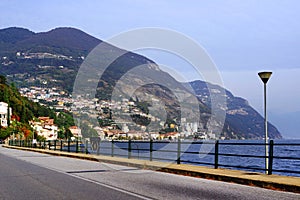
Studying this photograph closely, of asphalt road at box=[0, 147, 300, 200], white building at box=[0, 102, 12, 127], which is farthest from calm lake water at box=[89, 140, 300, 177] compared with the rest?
white building at box=[0, 102, 12, 127]

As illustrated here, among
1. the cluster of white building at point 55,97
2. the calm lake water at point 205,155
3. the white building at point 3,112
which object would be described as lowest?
the calm lake water at point 205,155

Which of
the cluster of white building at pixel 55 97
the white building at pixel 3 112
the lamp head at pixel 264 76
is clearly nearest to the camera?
the lamp head at pixel 264 76

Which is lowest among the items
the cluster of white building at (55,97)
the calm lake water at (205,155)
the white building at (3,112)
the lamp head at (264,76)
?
the calm lake water at (205,155)

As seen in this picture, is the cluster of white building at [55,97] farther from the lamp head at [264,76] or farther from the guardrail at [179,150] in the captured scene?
the lamp head at [264,76]

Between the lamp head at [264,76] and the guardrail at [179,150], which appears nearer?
the guardrail at [179,150]

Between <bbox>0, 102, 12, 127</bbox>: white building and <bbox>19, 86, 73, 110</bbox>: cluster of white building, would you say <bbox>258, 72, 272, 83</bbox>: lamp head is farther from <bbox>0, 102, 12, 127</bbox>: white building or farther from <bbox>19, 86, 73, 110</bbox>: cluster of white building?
<bbox>19, 86, 73, 110</bbox>: cluster of white building

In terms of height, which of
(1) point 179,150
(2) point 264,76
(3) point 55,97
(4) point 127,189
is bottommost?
(4) point 127,189

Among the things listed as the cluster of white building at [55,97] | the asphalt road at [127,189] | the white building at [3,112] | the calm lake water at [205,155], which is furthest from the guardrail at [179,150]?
the cluster of white building at [55,97]

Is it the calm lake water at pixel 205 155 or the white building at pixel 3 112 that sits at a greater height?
the white building at pixel 3 112

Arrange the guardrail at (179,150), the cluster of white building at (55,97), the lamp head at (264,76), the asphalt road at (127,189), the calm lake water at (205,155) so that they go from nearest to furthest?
the asphalt road at (127,189)
the guardrail at (179,150)
the lamp head at (264,76)
the calm lake water at (205,155)
the cluster of white building at (55,97)

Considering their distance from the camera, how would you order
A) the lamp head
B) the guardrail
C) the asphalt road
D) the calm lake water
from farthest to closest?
the calm lake water < the lamp head < the guardrail < the asphalt road

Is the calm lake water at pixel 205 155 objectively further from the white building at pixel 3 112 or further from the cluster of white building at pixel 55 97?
the cluster of white building at pixel 55 97

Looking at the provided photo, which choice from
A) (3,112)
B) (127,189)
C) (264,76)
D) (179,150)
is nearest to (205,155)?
(179,150)

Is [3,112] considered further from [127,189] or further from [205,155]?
[127,189]
